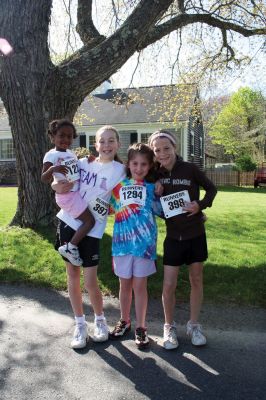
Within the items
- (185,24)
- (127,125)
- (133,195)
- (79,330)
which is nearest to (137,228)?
(133,195)

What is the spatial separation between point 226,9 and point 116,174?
1003 cm

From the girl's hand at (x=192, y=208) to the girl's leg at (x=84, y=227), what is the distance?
33.5 inches

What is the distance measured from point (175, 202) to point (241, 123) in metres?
51.8

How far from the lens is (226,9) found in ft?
39.4

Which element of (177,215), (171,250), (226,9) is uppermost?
(226,9)

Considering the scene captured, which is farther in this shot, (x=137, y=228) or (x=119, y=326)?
(x=119, y=326)

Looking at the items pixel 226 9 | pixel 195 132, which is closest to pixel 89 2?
pixel 226 9

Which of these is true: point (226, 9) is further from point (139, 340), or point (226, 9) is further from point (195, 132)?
point (195, 132)

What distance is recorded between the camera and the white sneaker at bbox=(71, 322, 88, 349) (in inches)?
146

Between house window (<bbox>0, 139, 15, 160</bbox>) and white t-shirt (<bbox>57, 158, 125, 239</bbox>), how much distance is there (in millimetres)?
29775

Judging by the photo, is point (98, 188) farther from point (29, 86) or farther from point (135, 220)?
point (29, 86)

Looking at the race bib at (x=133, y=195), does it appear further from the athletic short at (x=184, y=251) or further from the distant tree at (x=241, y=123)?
the distant tree at (x=241, y=123)

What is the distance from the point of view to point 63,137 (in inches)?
155

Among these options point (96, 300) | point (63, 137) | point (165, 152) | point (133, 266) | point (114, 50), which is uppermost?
point (114, 50)
